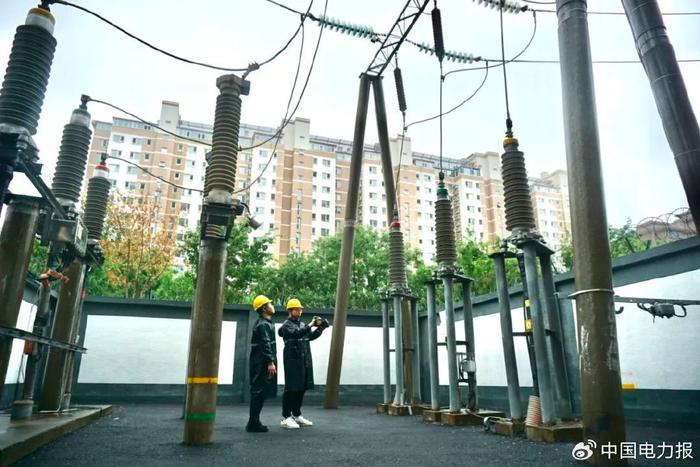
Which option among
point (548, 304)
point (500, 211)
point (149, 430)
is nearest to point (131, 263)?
point (149, 430)

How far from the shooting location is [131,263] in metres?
Answer: 28.3

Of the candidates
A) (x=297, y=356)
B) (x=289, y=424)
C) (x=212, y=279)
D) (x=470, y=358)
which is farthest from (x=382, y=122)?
(x=212, y=279)

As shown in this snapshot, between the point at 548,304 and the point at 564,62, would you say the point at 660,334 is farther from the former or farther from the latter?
the point at 564,62

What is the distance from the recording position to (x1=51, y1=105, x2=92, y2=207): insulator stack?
783cm

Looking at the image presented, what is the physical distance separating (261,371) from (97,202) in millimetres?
4909

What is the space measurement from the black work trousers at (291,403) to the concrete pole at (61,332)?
3723mm

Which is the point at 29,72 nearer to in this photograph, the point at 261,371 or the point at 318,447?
the point at 261,371

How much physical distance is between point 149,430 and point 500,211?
7600 centimetres

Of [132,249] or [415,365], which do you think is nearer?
[415,365]

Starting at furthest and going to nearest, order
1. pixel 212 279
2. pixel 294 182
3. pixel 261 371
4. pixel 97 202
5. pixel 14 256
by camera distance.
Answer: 1. pixel 294 182
2. pixel 97 202
3. pixel 261 371
4. pixel 212 279
5. pixel 14 256

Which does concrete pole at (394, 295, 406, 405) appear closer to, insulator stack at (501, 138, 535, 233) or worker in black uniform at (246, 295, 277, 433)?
worker in black uniform at (246, 295, 277, 433)

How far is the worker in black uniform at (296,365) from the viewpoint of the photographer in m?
8.49

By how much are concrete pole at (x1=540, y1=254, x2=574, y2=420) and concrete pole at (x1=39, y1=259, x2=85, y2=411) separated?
7.83 m

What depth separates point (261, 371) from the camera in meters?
7.84
